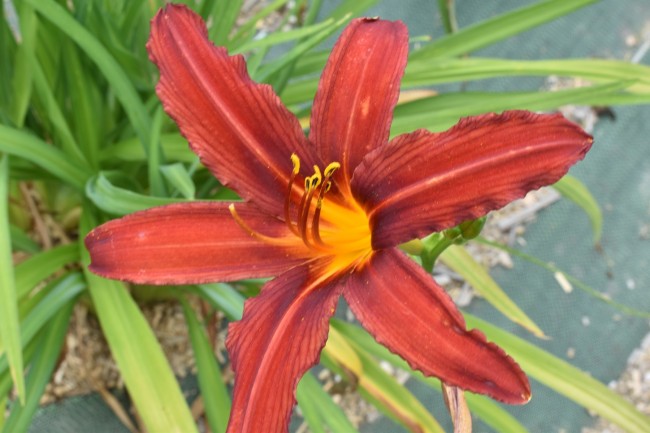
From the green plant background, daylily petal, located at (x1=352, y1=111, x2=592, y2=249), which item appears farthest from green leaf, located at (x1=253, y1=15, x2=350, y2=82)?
the green plant background

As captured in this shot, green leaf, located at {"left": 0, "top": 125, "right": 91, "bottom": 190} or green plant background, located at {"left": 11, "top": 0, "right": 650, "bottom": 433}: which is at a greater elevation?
green leaf, located at {"left": 0, "top": 125, "right": 91, "bottom": 190}

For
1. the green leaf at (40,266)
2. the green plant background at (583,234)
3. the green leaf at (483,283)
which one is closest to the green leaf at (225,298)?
the green leaf at (40,266)

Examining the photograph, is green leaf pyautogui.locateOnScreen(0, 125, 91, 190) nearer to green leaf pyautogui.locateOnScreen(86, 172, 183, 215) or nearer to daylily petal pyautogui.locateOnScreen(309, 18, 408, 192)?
green leaf pyautogui.locateOnScreen(86, 172, 183, 215)

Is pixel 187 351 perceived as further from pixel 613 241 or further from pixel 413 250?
pixel 613 241

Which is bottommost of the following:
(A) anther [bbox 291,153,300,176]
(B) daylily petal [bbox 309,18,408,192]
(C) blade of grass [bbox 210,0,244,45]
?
(A) anther [bbox 291,153,300,176]

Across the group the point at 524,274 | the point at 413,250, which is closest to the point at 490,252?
the point at 524,274

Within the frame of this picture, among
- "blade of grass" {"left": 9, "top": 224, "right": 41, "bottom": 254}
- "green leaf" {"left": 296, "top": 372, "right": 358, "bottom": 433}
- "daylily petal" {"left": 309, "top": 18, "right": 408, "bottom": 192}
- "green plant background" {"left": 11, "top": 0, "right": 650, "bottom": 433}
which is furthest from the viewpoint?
"green plant background" {"left": 11, "top": 0, "right": 650, "bottom": 433}

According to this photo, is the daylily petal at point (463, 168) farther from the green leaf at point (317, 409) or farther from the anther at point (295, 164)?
the green leaf at point (317, 409)
